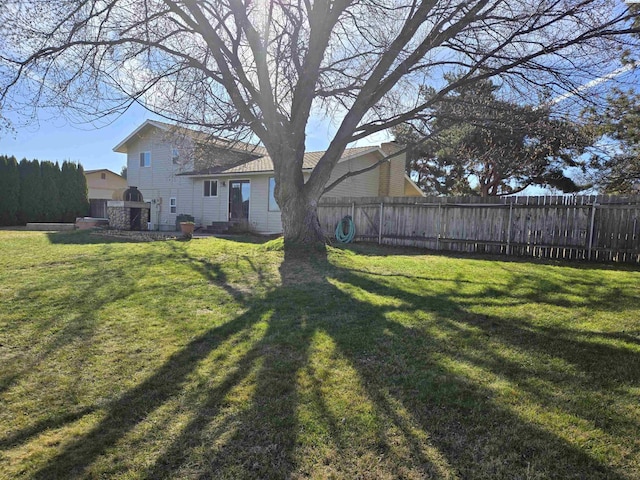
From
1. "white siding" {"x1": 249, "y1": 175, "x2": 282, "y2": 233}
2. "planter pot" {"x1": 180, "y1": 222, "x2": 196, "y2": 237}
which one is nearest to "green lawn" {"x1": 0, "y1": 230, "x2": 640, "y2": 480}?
"planter pot" {"x1": 180, "y1": 222, "x2": 196, "y2": 237}

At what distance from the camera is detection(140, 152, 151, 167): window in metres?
21.3

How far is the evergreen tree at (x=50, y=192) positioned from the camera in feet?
72.7

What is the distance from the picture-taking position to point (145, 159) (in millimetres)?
21438

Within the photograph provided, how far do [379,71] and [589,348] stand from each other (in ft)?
19.8

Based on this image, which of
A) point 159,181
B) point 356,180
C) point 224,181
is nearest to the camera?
point 356,180

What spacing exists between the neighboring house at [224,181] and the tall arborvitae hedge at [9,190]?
5311 millimetres

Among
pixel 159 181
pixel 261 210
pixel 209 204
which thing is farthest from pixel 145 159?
pixel 261 210

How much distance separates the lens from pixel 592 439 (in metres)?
2.30

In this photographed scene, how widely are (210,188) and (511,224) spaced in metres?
13.8

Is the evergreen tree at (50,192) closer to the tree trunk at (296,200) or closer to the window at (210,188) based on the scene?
the window at (210,188)

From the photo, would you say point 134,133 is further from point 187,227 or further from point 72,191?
point 187,227

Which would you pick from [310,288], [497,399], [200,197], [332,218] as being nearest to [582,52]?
[310,288]

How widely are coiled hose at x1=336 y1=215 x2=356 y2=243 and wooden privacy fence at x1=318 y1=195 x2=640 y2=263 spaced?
0.19 m

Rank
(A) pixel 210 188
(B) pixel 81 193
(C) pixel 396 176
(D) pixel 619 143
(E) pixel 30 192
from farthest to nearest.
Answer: (B) pixel 81 193, (E) pixel 30 192, (C) pixel 396 176, (A) pixel 210 188, (D) pixel 619 143
